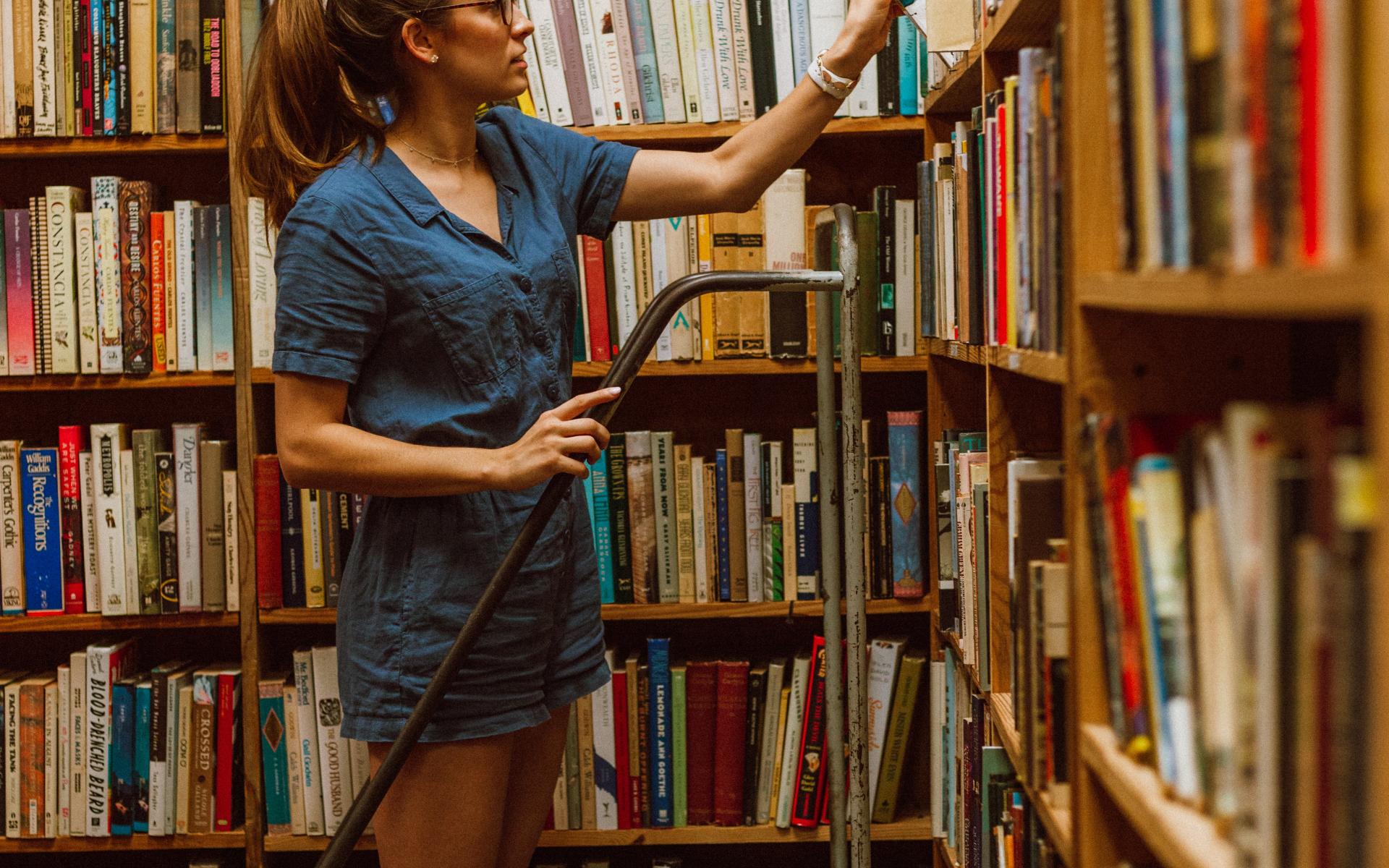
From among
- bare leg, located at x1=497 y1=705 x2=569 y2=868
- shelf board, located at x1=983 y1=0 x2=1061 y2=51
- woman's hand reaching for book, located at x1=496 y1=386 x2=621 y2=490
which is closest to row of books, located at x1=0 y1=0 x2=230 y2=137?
woman's hand reaching for book, located at x1=496 y1=386 x2=621 y2=490

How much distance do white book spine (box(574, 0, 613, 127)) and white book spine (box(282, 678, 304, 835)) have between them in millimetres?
1053

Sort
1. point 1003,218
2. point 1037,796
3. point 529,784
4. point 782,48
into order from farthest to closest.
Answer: point 782,48 < point 529,784 < point 1003,218 < point 1037,796

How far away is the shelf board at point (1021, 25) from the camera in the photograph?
1.07 meters

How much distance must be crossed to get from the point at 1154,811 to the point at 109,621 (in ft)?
5.74

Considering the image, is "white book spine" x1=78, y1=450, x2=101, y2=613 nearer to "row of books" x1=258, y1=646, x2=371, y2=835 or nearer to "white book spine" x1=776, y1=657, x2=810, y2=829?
"row of books" x1=258, y1=646, x2=371, y2=835

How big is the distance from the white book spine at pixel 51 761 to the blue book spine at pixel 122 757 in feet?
0.30

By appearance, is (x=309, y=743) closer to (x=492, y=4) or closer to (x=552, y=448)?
(x=552, y=448)

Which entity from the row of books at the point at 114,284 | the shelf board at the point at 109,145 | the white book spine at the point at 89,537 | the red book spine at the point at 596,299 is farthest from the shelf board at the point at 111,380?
the red book spine at the point at 596,299

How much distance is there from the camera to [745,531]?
6.23ft

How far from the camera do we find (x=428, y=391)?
123 cm

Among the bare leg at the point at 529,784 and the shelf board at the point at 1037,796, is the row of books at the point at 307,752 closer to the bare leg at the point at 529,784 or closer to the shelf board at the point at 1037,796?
the bare leg at the point at 529,784

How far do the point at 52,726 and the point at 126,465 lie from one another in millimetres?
453

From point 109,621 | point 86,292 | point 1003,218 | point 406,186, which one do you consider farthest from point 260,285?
point 1003,218

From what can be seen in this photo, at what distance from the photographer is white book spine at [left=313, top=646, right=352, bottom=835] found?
1.89 m
